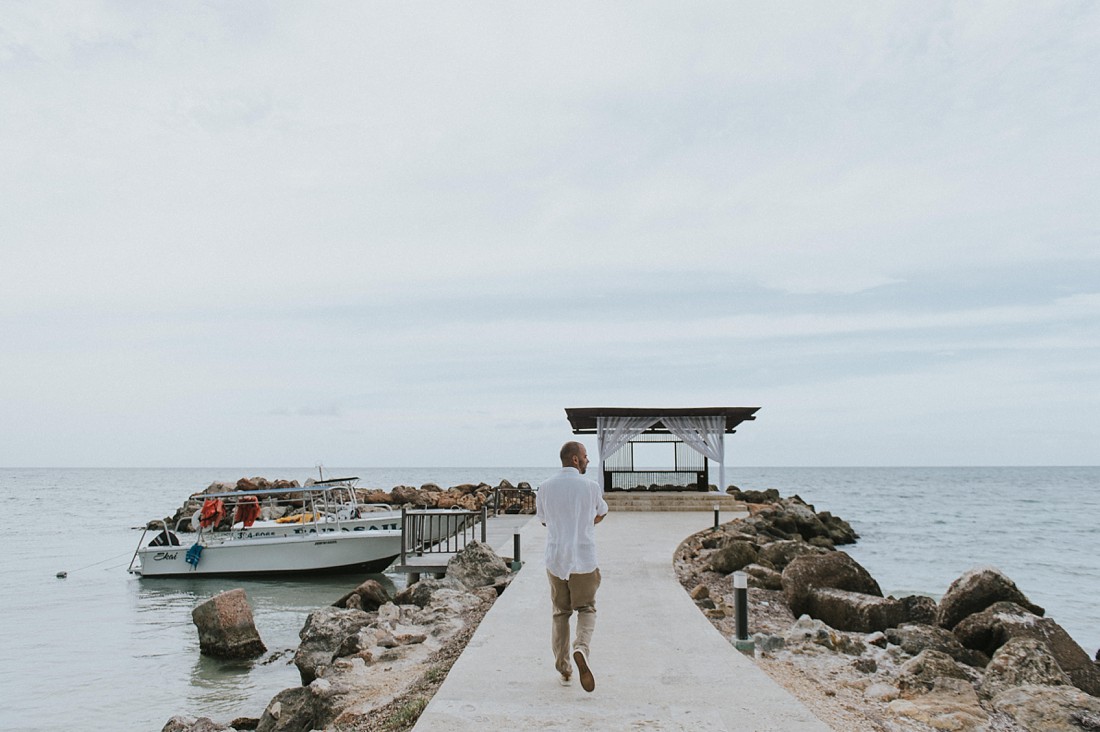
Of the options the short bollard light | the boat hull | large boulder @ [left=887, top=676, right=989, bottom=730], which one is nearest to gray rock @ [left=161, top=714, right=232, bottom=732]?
the short bollard light

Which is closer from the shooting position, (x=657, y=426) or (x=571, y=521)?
(x=571, y=521)

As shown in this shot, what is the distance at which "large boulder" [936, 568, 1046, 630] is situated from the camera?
35.7 ft

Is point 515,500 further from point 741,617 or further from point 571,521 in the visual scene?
point 571,521

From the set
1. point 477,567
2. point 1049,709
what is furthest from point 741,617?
point 477,567

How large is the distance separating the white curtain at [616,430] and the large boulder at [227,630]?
554 inches

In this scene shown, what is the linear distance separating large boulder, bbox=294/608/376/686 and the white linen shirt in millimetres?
4999

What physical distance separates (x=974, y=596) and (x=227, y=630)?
36.1ft

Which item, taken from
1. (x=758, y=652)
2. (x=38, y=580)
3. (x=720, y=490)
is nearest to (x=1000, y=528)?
(x=720, y=490)

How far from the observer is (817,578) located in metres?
11.8

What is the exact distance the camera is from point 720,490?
26.7 meters

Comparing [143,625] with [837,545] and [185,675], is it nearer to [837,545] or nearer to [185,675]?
[185,675]

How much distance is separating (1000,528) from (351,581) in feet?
112

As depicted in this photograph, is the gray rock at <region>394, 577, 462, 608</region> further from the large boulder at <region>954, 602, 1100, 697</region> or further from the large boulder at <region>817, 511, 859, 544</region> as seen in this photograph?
the large boulder at <region>817, 511, 859, 544</region>

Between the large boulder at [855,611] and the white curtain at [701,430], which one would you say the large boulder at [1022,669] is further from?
the white curtain at [701,430]
